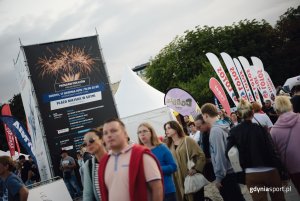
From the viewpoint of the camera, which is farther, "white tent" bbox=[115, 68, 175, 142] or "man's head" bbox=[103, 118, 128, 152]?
"white tent" bbox=[115, 68, 175, 142]

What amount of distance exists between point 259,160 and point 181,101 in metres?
8.93

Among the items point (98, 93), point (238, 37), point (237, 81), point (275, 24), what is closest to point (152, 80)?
point (238, 37)

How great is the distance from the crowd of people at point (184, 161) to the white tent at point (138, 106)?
10.4 m

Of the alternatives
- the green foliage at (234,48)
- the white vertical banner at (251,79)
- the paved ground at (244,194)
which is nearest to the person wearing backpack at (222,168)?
the paved ground at (244,194)

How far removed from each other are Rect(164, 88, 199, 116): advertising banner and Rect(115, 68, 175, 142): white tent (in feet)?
10.2

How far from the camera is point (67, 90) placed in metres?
9.13

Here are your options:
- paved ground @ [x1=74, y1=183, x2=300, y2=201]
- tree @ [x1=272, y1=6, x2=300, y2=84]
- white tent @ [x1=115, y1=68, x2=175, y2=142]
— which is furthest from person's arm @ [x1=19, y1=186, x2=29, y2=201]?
tree @ [x1=272, y1=6, x2=300, y2=84]

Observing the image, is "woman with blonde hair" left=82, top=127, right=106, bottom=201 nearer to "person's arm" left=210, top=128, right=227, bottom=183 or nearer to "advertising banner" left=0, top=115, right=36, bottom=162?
"person's arm" left=210, top=128, right=227, bottom=183

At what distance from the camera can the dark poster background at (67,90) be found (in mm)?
8953

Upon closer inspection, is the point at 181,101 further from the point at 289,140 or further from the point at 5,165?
the point at 5,165

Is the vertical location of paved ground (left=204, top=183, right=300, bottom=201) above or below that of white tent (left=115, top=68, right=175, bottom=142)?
below

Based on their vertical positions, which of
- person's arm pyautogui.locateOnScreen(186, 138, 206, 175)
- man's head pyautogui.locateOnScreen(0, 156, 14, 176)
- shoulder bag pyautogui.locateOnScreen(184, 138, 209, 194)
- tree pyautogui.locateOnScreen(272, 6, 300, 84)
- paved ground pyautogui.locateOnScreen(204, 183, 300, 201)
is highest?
tree pyautogui.locateOnScreen(272, 6, 300, 84)

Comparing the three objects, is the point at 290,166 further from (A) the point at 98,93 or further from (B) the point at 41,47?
(B) the point at 41,47

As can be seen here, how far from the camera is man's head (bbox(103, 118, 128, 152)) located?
10.9 feet
